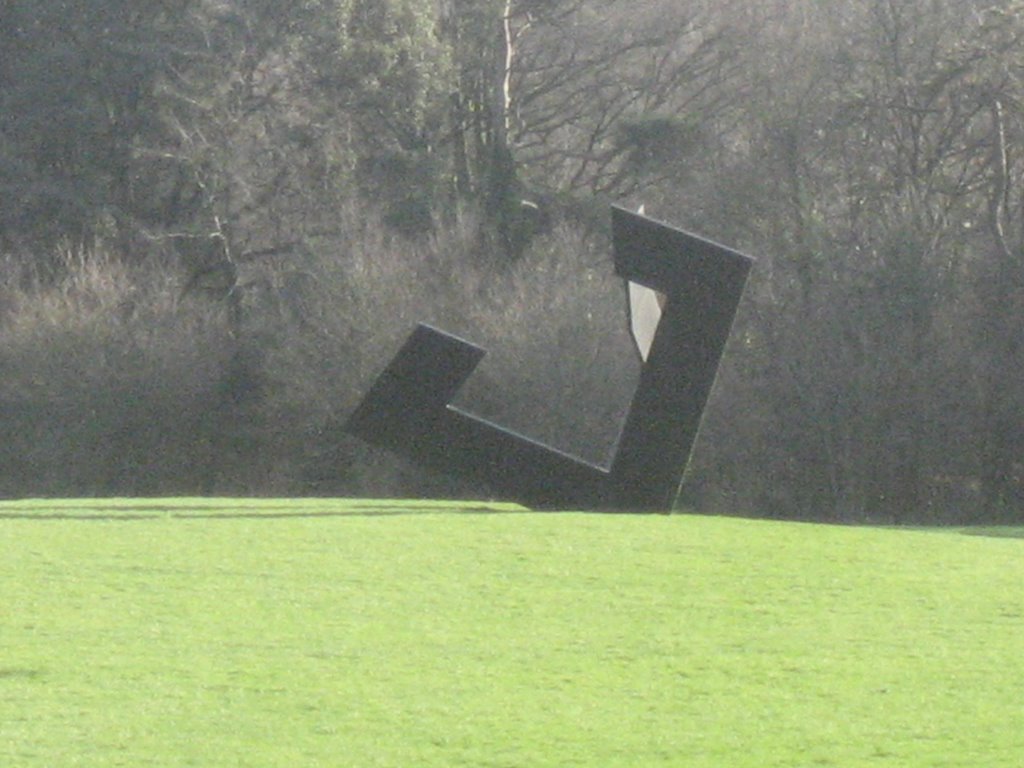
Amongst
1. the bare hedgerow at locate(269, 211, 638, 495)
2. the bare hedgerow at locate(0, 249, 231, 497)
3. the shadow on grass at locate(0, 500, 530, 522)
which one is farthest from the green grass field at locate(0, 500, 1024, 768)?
the bare hedgerow at locate(0, 249, 231, 497)

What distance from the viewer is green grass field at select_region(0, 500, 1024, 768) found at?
7.23 m

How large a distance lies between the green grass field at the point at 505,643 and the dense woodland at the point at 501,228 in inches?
646

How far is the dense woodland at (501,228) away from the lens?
100 ft

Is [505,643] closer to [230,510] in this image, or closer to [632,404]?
[632,404]

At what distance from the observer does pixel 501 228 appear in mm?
36562

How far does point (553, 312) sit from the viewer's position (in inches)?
1254

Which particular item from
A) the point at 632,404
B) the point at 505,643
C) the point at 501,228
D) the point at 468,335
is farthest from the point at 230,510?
the point at 501,228

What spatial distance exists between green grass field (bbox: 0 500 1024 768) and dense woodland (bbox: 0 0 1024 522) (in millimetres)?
16404

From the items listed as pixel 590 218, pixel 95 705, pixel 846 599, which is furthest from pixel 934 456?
pixel 95 705

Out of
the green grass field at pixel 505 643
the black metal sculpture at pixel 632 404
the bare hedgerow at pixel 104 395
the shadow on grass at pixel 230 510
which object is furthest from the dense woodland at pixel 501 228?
the green grass field at pixel 505 643

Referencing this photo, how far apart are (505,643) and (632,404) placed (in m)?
5.56

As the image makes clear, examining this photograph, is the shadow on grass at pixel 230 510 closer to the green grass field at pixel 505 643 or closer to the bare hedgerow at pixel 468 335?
the green grass field at pixel 505 643

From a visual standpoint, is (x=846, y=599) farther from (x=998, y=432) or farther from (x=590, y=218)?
(x=590, y=218)

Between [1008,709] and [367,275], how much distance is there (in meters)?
25.8
